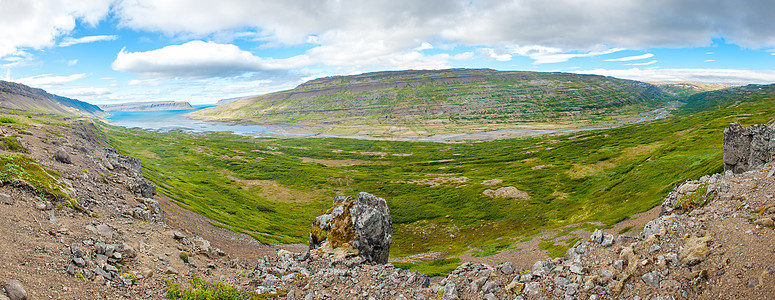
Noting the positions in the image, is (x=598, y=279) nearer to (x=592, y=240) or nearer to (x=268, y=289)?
(x=592, y=240)

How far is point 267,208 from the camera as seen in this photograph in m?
83.0

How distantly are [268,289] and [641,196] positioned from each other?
60389mm

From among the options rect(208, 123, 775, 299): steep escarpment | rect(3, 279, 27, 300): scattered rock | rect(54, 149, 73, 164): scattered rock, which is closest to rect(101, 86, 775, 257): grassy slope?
rect(54, 149, 73, 164): scattered rock

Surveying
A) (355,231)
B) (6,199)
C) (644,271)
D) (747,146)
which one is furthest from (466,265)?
(747,146)

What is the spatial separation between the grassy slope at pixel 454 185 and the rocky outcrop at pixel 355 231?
976 inches

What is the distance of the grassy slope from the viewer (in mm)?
60719

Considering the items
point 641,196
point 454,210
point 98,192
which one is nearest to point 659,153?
point 641,196

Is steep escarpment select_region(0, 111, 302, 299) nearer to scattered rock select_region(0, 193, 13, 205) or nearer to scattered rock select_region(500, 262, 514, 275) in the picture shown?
scattered rock select_region(0, 193, 13, 205)

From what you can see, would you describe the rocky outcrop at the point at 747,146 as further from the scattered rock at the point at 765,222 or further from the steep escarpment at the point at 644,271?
the scattered rock at the point at 765,222

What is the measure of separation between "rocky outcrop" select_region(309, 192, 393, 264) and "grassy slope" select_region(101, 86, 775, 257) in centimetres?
2479

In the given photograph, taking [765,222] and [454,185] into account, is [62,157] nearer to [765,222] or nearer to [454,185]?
[765,222]

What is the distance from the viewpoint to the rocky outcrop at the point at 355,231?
28.2 meters

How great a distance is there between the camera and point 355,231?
2927cm

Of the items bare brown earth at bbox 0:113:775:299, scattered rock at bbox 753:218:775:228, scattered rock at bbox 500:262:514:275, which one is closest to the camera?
bare brown earth at bbox 0:113:775:299
